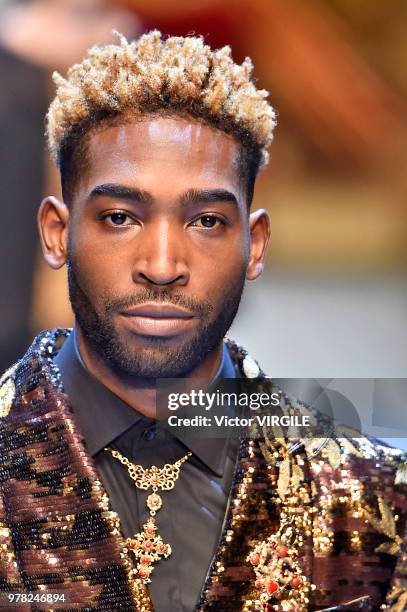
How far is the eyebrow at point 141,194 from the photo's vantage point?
155cm

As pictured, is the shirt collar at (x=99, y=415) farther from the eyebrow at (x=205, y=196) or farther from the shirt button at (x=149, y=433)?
the eyebrow at (x=205, y=196)

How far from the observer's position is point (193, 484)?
1.63m

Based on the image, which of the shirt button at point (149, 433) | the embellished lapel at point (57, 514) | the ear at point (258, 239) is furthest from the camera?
the ear at point (258, 239)

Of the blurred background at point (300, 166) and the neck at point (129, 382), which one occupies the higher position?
the blurred background at point (300, 166)

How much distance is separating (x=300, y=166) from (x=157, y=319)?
53 centimetres

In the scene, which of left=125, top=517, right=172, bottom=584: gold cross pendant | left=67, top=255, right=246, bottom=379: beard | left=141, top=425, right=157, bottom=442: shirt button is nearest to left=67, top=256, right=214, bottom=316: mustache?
left=67, top=255, right=246, bottom=379: beard

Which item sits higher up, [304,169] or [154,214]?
[304,169]

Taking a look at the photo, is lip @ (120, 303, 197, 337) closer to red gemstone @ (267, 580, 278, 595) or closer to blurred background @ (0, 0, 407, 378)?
blurred background @ (0, 0, 407, 378)

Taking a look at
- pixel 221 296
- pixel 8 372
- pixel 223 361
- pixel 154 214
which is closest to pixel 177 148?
pixel 154 214

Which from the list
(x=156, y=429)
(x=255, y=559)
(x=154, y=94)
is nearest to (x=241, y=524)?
(x=255, y=559)

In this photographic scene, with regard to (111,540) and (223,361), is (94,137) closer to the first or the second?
(223,361)

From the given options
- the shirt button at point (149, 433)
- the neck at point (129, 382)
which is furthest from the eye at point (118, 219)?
the shirt button at point (149, 433)

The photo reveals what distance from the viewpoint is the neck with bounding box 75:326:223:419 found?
162 centimetres

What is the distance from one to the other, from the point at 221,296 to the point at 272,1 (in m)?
0.65
